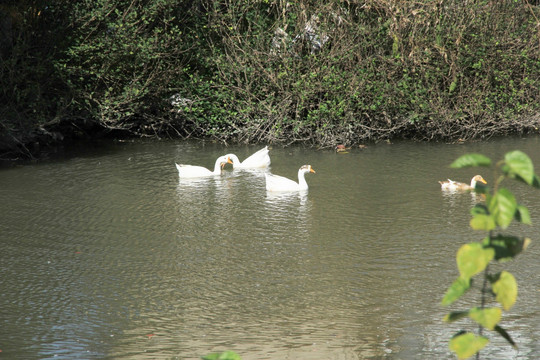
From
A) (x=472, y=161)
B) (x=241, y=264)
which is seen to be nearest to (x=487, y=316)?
(x=472, y=161)

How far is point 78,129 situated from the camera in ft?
53.0

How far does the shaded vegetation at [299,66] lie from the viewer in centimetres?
1379

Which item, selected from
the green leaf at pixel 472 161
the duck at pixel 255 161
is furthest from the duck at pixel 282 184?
the green leaf at pixel 472 161

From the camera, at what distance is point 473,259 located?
2248 millimetres

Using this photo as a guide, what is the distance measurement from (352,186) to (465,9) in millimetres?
5564

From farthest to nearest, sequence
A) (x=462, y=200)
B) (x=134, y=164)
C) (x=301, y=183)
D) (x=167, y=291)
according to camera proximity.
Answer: (x=134, y=164)
(x=301, y=183)
(x=462, y=200)
(x=167, y=291)

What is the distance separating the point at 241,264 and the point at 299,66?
25.2 feet

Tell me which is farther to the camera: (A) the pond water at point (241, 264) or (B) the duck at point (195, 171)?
(B) the duck at point (195, 171)

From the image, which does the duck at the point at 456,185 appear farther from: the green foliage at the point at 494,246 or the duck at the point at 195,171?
the green foliage at the point at 494,246

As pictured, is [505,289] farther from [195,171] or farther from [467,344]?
[195,171]

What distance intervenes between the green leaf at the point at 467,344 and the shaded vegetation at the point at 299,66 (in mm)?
11871

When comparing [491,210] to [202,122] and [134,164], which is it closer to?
[134,164]

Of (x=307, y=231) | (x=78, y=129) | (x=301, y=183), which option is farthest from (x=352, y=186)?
(x=78, y=129)

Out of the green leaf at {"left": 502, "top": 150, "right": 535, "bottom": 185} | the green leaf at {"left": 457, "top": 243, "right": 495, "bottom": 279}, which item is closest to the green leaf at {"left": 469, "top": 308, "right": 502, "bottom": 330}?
the green leaf at {"left": 457, "top": 243, "right": 495, "bottom": 279}
